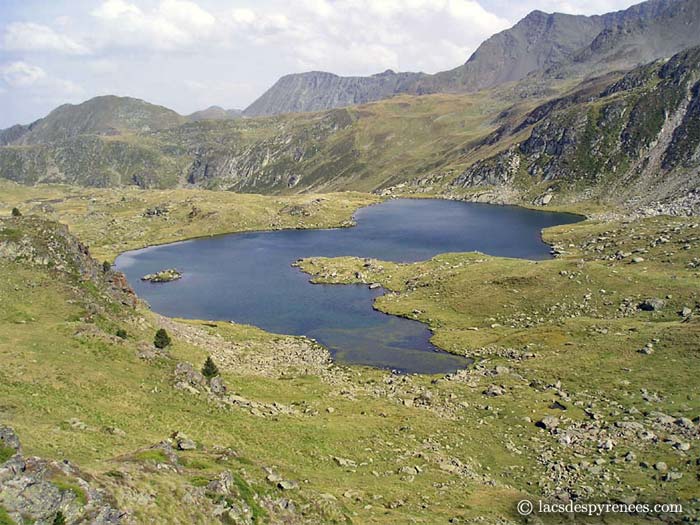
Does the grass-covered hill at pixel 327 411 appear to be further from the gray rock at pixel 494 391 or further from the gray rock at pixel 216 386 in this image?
the gray rock at pixel 216 386

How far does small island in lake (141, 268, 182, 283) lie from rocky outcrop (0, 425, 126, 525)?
12560 cm

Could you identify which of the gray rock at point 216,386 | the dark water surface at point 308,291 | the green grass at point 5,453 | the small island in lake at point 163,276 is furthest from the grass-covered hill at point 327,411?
the small island in lake at point 163,276

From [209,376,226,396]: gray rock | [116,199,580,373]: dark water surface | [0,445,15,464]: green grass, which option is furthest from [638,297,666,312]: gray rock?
[0,445,15,464]: green grass

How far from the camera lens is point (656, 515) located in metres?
36.7

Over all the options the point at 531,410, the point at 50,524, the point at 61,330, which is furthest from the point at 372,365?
the point at 50,524

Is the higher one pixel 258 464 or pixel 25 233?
pixel 25 233

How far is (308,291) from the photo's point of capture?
5020 inches

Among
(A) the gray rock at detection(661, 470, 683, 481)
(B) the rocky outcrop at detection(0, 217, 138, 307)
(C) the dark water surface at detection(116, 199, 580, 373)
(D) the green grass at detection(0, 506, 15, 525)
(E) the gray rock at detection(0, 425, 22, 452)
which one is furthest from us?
(C) the dark water surface at detection(116, 199, 580, 373)

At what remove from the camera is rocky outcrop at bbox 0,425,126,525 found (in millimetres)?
20734

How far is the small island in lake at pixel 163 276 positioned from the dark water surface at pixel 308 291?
2.54m

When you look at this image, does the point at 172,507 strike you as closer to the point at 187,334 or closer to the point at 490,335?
the point at 187,334

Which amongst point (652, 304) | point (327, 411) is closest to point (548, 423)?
point (327, 411)

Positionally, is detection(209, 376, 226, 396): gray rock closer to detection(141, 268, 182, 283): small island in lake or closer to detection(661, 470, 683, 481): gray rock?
detection(661, 470, 683, 481): gray rock

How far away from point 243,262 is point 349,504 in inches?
5325
